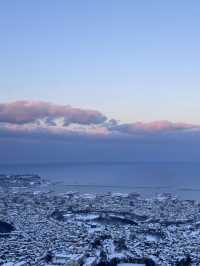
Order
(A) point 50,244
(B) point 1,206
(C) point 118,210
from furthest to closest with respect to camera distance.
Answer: (B) point 1,206, (C) point 118,210, (A) point 50,244

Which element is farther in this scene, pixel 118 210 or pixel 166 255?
pixel 118 210

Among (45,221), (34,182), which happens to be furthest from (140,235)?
(34,182)

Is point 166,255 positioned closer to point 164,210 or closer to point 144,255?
point 144,255

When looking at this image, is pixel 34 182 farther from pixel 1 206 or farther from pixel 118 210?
pixel 118 210

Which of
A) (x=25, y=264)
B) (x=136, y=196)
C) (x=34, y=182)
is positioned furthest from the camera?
(x=34, y=182)

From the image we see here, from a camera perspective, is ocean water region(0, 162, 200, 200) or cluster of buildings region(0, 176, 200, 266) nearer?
cluster of buildings region(0, 176, 200, 266)

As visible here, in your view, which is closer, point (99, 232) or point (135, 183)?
point (99, 232)

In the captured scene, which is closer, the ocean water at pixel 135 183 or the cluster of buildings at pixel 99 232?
the cluster of buildings at pixel 99 232
